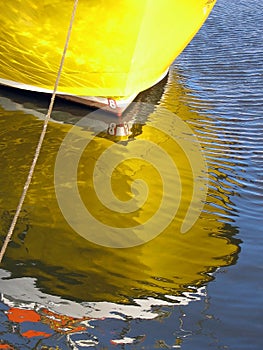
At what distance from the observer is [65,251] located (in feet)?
15.0

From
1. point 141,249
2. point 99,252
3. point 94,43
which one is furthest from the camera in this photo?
point 94,43

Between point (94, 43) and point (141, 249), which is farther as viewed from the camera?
point (94, 43)

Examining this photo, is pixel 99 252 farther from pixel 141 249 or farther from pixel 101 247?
pixel 141 249

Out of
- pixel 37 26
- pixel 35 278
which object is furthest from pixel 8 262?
pixel 37 26

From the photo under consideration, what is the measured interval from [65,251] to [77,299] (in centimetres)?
58

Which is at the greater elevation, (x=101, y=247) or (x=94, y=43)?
(x=94, y=43)

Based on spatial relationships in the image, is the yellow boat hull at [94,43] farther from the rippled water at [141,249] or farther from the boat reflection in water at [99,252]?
the boat reflection in water at [99,252]

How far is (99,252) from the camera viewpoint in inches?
181

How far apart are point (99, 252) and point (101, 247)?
72 millimetres

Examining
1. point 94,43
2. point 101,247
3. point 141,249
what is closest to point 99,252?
point 101,247

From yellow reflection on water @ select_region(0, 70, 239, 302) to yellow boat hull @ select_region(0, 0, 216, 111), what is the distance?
3.33 feet

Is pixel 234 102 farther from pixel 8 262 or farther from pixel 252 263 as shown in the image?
pixel 8 262

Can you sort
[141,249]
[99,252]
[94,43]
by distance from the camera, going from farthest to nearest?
[94,43], [141,249], [99,252]

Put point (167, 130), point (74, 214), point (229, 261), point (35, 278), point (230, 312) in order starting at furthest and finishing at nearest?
1. point (167, 130)
2. point (74, 214)
3. point (229, 261)
4. point (35, 278)
5. point (230, 312)
